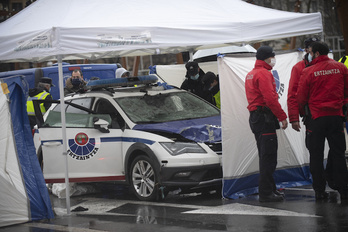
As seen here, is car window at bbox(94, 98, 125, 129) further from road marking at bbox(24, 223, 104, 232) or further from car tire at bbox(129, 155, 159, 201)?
road marking at bbox(24, 223, 104, 232)

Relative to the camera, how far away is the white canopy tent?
32.3 feet

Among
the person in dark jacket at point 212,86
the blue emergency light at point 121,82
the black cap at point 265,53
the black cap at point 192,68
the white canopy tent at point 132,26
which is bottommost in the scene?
the person in dark jacket at point 212,86

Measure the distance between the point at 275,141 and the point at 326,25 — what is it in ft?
104

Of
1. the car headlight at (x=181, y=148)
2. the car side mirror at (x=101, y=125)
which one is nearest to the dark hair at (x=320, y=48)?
the car headlight at (x=181, y=148)

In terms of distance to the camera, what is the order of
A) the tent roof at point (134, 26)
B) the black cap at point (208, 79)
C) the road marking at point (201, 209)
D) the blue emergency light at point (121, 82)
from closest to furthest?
1. the road marking at point (201, 209)
2. the tent roof at point (134, 26)
3. the blue emergency light at point (121, 82)
4. the black cap at point (208, 79)

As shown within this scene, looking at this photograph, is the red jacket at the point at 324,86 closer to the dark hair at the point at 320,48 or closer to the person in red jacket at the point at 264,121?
the dark hair at the point at 320,48

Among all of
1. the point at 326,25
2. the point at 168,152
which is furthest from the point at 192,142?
the point at 326,25

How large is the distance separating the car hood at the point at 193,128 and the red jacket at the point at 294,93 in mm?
1368

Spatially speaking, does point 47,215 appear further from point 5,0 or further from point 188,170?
point 5,0

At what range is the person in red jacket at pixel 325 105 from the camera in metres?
9.27

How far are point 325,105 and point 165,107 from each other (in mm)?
3187

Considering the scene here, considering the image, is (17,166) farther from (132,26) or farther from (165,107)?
(165,107)

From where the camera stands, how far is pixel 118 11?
424 inches

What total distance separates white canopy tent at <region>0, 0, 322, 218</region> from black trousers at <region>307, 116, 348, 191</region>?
2.05 m
